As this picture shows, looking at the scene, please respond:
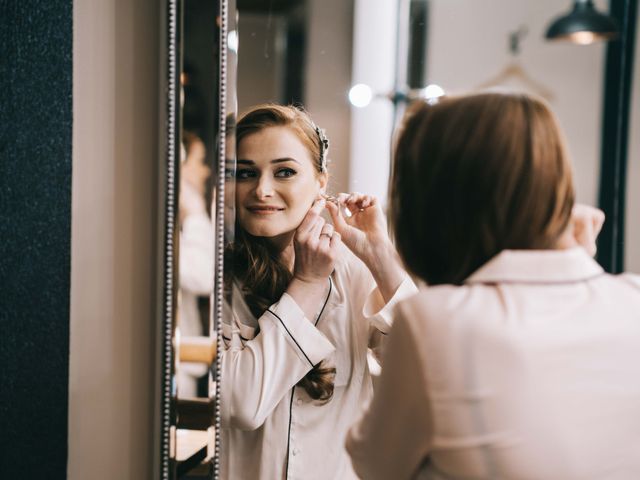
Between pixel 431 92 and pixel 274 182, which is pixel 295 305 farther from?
pixel 431 92

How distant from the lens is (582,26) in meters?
0.90

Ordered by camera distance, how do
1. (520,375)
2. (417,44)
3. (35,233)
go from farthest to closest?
(417,44), (35,233), (520,375)

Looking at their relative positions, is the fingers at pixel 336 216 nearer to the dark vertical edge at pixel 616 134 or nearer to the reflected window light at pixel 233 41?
the reflected window light at pixel 233 41

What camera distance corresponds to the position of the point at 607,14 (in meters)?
0.92

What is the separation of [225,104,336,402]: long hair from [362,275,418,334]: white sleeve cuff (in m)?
0.10

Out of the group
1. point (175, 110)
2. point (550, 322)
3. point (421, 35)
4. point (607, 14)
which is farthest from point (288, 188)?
point (607, 14)

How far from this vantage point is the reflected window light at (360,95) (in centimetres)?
82

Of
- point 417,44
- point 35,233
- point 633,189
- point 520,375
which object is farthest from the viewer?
point 633,189

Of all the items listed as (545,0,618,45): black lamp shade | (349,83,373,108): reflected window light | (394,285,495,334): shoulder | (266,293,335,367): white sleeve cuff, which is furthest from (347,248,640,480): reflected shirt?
(545,0,618,45): black lamp shade

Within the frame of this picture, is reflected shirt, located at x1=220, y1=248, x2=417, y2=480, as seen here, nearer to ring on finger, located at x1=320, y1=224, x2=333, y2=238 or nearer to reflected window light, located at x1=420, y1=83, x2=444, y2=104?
ring on finger, located at x1=320, y1=224, x2=333, y2=238

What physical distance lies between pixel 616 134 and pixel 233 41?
603mm

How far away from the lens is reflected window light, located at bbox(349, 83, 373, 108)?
2.68ft

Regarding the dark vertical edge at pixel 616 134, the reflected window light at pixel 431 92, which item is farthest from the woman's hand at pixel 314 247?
the dark vertical edge at pixel 616 134

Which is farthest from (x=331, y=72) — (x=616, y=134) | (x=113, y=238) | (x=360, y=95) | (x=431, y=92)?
(x=616, y=134)
